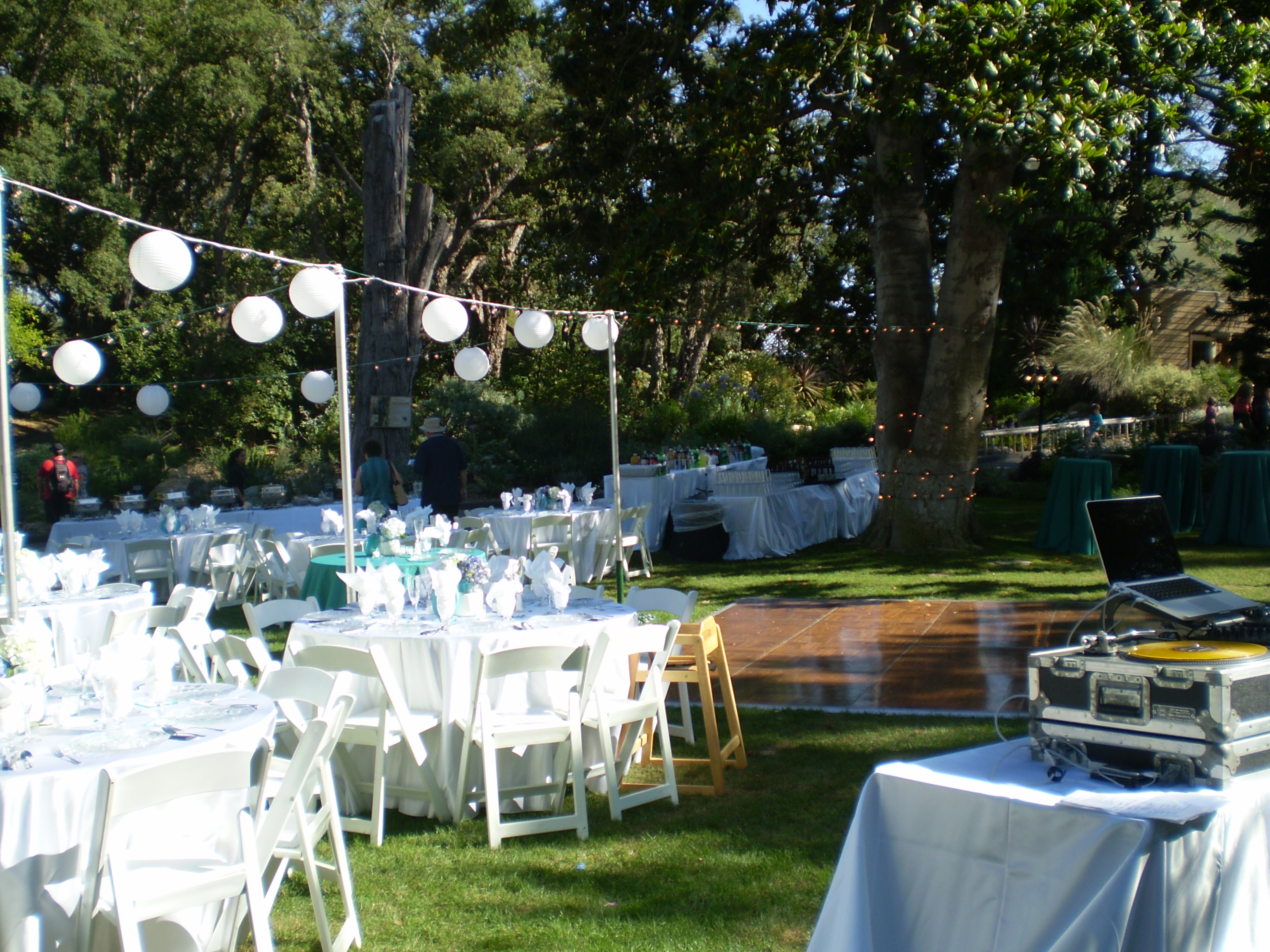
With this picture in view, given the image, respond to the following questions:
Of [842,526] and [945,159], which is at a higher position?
[945,159]

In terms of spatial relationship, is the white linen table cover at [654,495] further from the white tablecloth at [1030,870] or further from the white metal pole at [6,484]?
the white tablecloth at [1030,870]

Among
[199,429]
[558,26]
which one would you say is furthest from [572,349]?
[558,26]

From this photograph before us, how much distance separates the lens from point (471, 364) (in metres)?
9.07

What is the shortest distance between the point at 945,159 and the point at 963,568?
6061mm

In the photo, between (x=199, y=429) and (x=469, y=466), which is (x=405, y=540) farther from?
(x=199, y=429)

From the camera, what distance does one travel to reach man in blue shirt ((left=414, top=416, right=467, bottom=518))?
985 centimetres

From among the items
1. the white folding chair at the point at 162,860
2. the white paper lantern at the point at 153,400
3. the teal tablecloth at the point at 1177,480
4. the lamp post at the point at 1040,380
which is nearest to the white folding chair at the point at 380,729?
the white folding chair at the point at 162,860

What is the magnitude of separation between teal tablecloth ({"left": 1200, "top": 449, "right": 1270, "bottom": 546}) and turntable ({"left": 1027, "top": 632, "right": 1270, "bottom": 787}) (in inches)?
418

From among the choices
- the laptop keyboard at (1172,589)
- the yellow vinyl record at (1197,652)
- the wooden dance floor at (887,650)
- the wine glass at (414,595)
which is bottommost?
the wooden dance floor at (887,650)

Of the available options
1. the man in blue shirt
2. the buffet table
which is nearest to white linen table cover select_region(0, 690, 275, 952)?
the man in blue shirt

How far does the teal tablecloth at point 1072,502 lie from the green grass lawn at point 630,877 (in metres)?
7.34

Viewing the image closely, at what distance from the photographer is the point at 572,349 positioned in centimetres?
2472

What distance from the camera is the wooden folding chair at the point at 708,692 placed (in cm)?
444

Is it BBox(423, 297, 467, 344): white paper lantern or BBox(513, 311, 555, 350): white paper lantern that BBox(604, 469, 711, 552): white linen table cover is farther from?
BBox(423, 297, 467, 344): white paper lantern
